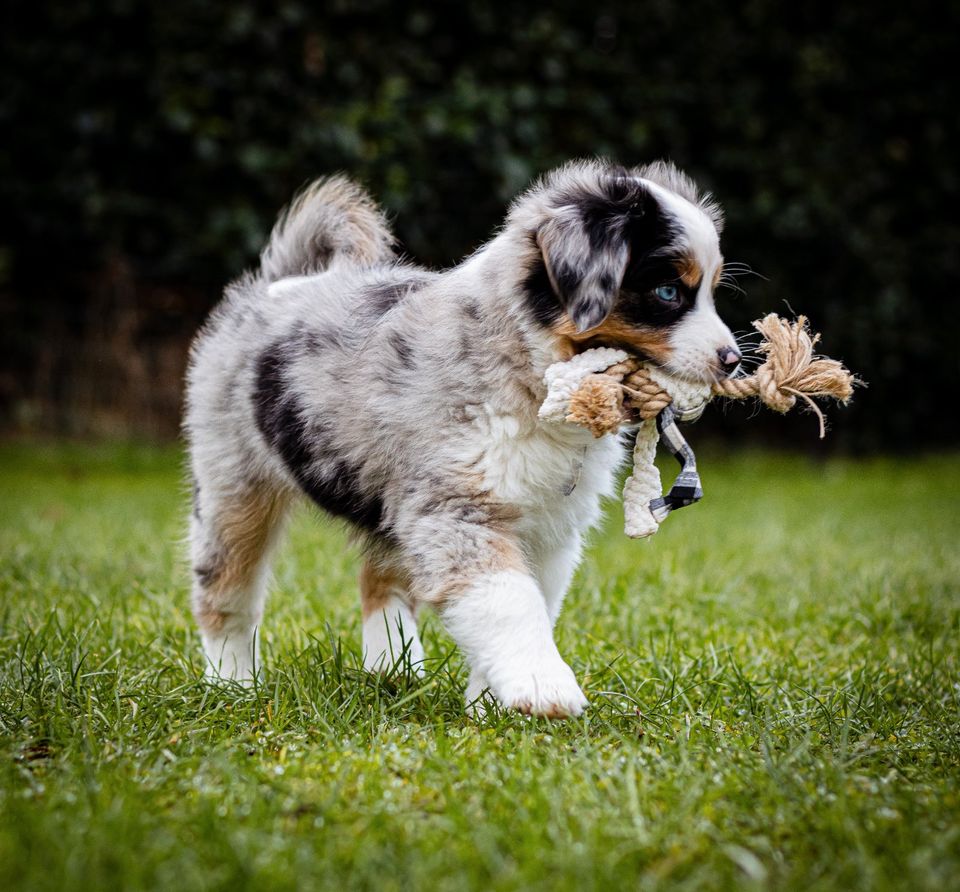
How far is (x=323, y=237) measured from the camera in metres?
3.65

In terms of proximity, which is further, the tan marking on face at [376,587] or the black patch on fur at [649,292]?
the tan marking on face at [376,587]

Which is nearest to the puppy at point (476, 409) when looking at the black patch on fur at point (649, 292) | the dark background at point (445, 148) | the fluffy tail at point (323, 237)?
the black patch on fur at point (649, 292)

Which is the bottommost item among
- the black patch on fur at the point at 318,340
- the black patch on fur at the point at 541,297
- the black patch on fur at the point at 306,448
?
the black patch on fur at the point at 306,448

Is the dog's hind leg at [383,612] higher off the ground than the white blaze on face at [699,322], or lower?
lower

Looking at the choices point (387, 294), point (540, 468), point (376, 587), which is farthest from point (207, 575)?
point (540, 468)

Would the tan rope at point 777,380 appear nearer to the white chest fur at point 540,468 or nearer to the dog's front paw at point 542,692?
the white chest fur at point 540,468

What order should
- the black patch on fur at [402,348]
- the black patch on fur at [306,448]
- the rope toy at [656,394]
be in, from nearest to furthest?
the rope toy at [656,394]
the black patch on fur at [402,348]
the black patch on fur at [306,448]

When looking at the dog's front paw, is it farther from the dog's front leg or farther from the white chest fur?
the white chest fur

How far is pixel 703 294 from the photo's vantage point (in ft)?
8.90

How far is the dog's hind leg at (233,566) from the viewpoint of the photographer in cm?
334

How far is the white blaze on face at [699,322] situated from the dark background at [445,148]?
526 centimetres

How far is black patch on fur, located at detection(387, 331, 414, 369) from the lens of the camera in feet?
9.34

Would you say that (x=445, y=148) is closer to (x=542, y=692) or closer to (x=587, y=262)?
(x=587, y=262)

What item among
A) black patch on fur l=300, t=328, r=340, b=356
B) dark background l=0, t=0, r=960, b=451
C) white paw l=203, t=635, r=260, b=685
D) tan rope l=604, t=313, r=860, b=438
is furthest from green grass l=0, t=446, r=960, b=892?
dark background l=0, t=0, r=960, b=451
